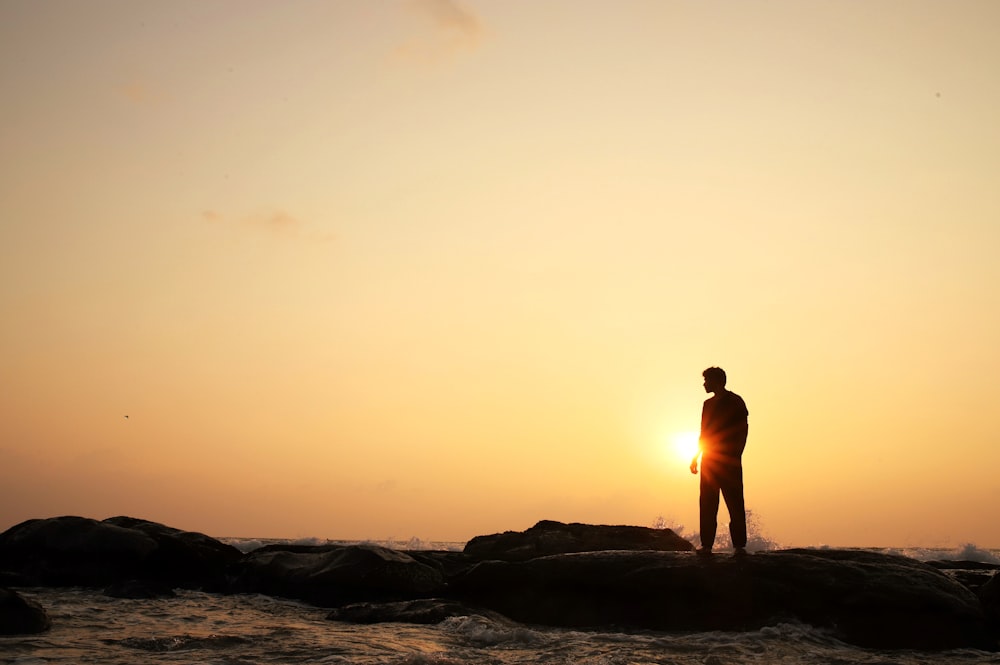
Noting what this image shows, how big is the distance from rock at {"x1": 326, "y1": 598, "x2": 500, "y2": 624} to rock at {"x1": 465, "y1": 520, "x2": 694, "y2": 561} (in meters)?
4.81

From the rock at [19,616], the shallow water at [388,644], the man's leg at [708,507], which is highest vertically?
the man's leg at [708,507]

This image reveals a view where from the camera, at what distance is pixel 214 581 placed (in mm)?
19062

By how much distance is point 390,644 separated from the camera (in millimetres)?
11664

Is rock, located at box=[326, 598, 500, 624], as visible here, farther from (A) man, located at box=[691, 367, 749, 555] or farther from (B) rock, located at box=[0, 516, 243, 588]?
(B) rock, located at box=[0, 516, 243, 588]

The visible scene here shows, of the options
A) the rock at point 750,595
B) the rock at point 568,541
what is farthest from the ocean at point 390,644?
the rock at point 568,541

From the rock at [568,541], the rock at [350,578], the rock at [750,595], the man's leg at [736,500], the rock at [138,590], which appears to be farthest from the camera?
the rock at [568,541]

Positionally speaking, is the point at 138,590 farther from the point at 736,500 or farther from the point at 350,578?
the point at 736,500

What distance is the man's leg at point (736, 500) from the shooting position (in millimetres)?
14906

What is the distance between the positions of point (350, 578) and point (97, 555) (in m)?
6.45

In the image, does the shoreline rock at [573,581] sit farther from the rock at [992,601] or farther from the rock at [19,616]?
the rock at [19,616]

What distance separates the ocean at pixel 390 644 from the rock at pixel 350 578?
2.26m

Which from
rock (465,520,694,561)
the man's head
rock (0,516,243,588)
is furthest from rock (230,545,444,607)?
the man's head

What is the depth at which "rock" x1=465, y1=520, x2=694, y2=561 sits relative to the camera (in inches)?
774

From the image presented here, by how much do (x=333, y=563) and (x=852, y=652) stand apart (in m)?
10.2
